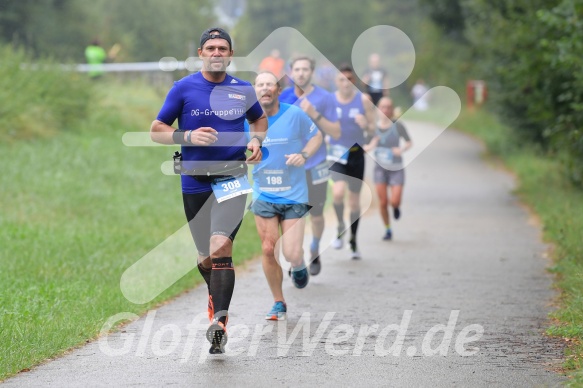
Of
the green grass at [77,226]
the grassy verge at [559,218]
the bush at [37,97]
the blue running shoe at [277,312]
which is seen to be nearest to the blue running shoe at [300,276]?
the blue running shoe at [277,312]

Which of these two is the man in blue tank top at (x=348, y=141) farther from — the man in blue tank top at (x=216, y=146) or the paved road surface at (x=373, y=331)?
the man in blue tank top at (x=216, y=146)

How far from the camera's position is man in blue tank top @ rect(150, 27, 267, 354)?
778 cm

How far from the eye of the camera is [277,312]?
925cm

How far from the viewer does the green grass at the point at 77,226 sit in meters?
8.70

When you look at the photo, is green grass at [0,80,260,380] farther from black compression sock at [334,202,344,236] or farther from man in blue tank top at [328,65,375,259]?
man in blue tank top at [328,65,375,259]

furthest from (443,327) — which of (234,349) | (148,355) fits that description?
(148,355)

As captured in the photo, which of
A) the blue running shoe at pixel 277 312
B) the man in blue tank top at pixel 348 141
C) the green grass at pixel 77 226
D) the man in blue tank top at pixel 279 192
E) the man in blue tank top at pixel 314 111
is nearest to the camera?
the green grass at pixel 77 226

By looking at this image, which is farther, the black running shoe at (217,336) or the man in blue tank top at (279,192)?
the man in blue tank top at (279,192)

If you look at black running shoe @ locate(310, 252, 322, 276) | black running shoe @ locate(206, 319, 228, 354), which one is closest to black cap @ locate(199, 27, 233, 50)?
black running shoe @ locate(206, 319, 228, 354)

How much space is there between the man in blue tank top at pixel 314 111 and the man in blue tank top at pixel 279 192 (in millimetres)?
1414

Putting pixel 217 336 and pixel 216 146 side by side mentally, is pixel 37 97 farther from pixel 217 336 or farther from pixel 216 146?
pixel 217 336

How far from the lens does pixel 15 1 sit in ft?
108

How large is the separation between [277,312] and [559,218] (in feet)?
24.0

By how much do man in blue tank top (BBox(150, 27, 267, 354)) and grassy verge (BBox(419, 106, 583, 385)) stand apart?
2.50 meters
